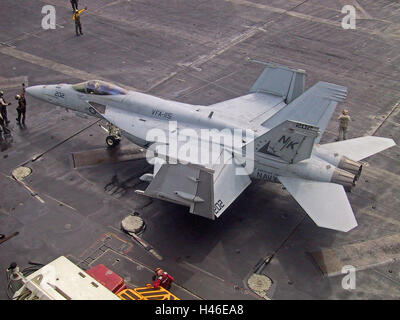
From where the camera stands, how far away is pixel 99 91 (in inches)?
840

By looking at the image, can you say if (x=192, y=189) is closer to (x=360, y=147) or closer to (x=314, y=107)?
(x=314, y=107)

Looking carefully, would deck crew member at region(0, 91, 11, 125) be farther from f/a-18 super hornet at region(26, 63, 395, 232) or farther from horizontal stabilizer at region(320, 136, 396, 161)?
horizontal stabilizer at region(320, 136, 396, 161)

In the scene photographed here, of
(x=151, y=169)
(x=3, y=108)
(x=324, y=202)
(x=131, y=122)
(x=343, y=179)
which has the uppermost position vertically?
(x=131, y=122)

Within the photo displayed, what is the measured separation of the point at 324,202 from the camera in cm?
1655

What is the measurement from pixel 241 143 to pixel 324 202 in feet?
14.4

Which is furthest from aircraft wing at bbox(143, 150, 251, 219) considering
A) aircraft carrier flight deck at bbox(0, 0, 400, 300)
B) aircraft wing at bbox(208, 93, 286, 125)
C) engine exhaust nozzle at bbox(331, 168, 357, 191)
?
aircraft wing at bbox(208, 93, 286, 125)

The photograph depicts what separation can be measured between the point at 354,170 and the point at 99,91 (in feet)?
41.0

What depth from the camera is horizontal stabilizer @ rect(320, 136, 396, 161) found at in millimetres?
18656

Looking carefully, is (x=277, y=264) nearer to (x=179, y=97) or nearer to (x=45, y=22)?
(x=179, y=97)

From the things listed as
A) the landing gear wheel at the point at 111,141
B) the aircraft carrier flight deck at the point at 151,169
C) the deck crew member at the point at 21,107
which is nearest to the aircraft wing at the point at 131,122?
the landing gear wheel at the point at 111,141

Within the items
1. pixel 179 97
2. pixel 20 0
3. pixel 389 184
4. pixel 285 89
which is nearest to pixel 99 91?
pixel 179 97

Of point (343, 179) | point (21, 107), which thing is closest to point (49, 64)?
point (21, 107)

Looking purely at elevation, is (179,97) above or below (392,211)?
above

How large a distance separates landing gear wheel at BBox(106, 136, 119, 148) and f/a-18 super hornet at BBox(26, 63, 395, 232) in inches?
2.0
